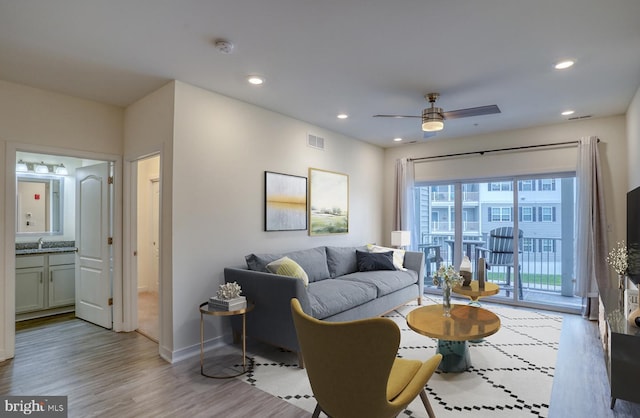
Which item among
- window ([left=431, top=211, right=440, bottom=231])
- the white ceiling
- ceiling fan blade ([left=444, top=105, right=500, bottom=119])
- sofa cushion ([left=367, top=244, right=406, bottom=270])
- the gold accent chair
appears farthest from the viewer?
window ([left=431, top=211, right=440, bottom=231])

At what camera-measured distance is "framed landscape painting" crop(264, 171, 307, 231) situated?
14.1 feet

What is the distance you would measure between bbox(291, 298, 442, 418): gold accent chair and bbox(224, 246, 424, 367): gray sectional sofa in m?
1.31

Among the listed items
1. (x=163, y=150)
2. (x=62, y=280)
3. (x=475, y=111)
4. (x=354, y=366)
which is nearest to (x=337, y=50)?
(x=475, y=111)

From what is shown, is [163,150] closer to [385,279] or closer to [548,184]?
[385,279]

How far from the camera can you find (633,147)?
4.00m

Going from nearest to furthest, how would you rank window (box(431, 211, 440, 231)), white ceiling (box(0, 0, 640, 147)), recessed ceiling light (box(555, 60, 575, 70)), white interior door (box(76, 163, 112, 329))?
white ceiling (box(0, 0, 640, 147)), recessed ceiling light (box(555, 60, 575, 70)), white interior door (box(76, 163, 112, 329)), window (box(431, 211, 440, 231))

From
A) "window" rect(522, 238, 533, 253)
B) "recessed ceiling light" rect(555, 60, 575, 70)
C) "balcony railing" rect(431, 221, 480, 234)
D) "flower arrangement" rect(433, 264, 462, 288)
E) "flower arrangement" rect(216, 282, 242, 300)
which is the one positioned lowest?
"flower arrangement" rect(216, 282, 242, 300)

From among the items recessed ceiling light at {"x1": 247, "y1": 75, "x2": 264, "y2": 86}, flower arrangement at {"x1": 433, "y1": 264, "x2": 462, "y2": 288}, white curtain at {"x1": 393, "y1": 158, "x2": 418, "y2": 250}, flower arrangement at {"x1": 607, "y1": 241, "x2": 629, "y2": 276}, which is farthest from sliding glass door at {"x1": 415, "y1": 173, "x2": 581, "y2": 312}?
recessed ceiling light at {"x1": 247, "y1": 75, "x2": 264, "y2": 86}

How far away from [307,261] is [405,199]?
2757 millimetres

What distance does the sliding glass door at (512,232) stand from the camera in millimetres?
5070

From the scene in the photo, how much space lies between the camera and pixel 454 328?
280 centimetres

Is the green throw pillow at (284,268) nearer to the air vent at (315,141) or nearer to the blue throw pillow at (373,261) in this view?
the blue throw pillow at (373,261)

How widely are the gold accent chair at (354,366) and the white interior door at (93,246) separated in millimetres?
3361

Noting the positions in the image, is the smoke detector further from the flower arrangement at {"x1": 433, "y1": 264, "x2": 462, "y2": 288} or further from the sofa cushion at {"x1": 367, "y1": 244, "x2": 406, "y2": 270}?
the sofa cushion at {"x1": 367, "y1": 244, "x2": 406, "y2": 270}
